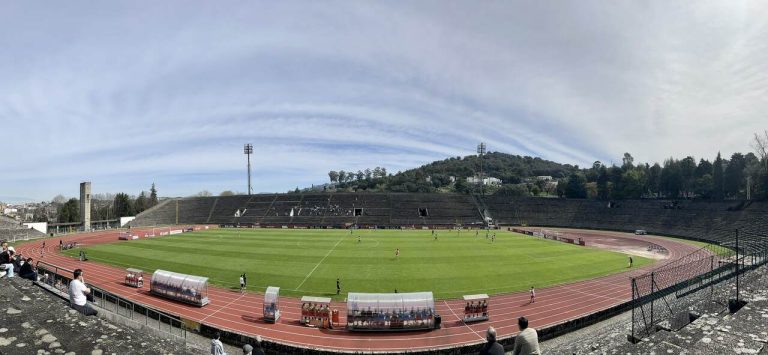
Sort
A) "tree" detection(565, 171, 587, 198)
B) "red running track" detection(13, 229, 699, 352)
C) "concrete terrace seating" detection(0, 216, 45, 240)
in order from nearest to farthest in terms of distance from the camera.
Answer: "red running track" detection(13, 229, 699, 352) → "concrete terrace seating" detection(0, 216, 45, 240) → "tree" detection(565, 171, 587, 198)

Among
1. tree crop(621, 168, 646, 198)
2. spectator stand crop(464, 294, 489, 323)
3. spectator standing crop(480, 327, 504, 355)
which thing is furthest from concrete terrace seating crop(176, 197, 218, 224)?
tree crop(621, 168, 646, 198)

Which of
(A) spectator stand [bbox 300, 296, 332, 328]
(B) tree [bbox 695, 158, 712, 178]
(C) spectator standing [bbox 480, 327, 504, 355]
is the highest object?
(B) tree [bbox 695, 158, 712, 178]

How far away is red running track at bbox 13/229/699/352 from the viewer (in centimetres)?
1842

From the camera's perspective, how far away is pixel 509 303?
79.4 feet

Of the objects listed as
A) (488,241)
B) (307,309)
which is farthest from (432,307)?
(488,241)

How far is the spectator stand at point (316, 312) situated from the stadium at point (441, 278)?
79mm

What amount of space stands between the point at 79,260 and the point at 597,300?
1973 inches

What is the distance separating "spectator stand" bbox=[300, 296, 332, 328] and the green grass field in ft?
17.0

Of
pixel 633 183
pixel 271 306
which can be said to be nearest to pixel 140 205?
pixel 271 306

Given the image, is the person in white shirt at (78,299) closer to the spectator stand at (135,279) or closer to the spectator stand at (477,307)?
the spectator stand at (477,307)

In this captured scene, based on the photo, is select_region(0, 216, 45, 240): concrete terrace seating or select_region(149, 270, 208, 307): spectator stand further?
select_region(0, 216, 45, 240): concrete terrace seating

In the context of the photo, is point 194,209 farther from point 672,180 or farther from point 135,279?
point 672,180

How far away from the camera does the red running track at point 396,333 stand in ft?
60.4

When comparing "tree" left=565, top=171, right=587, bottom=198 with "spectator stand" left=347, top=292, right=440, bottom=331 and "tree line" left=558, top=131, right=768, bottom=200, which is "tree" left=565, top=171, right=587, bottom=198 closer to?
"tree line" left=558, top=131, right=768, bottom=200
